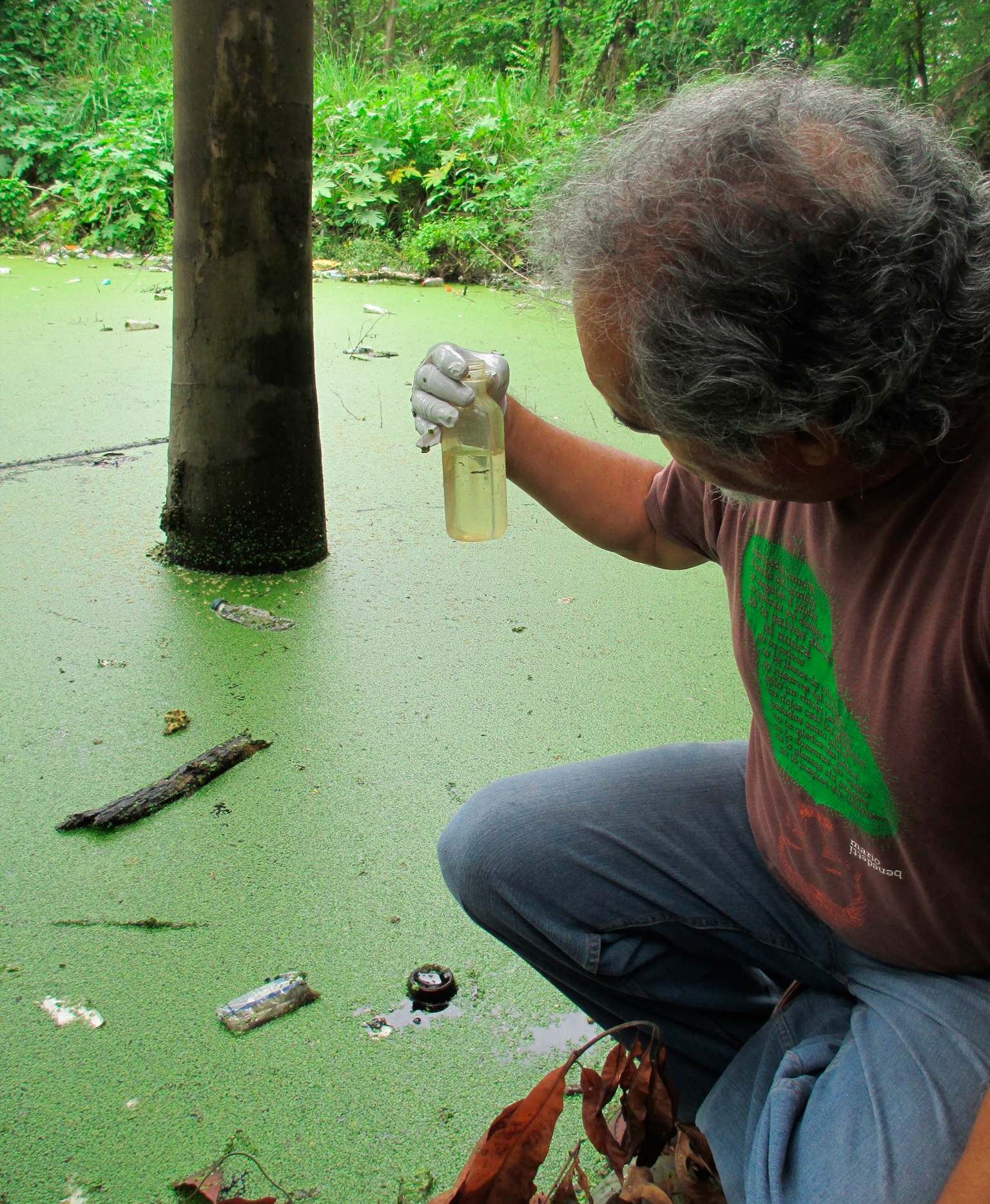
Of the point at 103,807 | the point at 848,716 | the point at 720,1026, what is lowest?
the point at 103,807

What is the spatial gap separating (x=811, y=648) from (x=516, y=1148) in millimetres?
503

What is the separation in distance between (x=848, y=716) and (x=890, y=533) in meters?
0.16

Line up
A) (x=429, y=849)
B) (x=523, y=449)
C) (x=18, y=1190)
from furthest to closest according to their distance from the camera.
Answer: (x=429, y=849) → (x=523, y=449) → (x=18, y=1190)

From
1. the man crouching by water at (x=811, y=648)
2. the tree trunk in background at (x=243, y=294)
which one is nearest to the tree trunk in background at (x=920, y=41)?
the tree trunk in background at (x=243, y=294)

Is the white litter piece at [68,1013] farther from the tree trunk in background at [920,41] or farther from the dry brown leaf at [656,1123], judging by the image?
the tree trunk in background at [920,41]

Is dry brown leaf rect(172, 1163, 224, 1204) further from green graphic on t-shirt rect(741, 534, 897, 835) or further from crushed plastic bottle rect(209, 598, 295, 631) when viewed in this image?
crushed plastic bottle rect(209, 598, 295, 631)

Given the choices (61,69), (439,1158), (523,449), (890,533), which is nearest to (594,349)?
(890,533)

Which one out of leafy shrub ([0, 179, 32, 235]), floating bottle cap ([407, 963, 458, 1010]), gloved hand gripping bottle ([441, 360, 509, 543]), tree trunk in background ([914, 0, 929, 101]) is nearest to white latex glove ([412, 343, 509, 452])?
gloved hand gripping bottle ([441, 360, 509, 543])

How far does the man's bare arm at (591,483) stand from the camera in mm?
1236

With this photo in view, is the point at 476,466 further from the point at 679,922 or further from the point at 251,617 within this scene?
the point at 251,617

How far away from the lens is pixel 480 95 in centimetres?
768

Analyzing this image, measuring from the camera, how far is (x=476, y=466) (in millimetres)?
1268

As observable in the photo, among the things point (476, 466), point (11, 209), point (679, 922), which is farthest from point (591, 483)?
point (11, 209)

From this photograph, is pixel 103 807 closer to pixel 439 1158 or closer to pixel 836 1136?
pixel 439 1158
